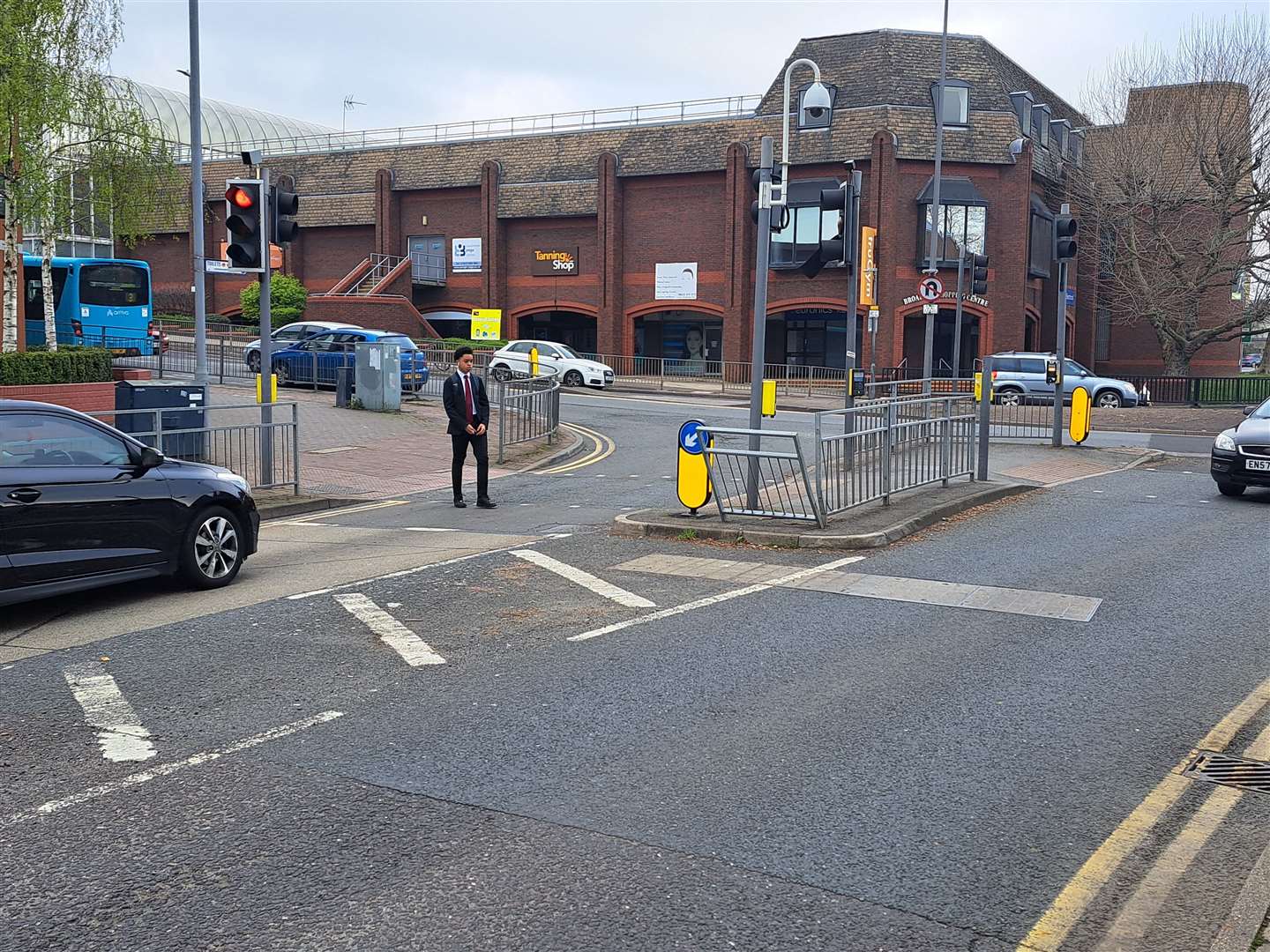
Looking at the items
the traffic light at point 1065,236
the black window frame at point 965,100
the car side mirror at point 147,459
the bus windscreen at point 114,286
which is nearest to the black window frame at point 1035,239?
the black window frame at point 965,100

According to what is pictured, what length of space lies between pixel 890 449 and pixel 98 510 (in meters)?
8.02

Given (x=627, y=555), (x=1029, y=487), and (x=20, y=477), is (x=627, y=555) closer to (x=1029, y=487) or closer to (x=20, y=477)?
(x=20, y=477)

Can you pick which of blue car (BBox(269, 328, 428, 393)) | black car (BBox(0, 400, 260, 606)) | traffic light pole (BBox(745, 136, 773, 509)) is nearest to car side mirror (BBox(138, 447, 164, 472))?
black car (BBox(0, 400, 260, 606))

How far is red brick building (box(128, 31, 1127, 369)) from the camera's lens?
4419cm

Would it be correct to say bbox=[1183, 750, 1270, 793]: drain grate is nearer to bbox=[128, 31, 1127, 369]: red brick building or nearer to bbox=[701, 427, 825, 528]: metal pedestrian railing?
bbox=[701, 427, 825, 528]: metal pedestrian railing

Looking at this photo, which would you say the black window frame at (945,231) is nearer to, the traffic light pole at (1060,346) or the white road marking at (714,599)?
the traffic light pole at (1060,346)

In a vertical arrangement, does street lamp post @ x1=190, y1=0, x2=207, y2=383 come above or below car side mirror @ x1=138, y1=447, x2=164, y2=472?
above

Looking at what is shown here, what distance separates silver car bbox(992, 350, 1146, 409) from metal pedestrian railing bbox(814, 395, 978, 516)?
1991cm

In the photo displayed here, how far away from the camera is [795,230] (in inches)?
1737

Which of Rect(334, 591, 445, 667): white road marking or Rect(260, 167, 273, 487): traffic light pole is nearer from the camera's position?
Rect(334, 591, 445, 667): white road marking

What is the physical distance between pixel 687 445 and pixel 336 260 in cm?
4713

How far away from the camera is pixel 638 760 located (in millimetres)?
5715

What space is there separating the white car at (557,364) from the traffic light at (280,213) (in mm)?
23712

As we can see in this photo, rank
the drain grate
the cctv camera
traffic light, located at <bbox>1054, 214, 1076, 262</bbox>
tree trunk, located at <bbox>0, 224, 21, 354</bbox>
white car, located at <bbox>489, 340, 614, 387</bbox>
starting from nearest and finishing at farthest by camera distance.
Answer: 1. the drain grate
2. the cctv camera
3. traffic light, located at <bbox>1054, 214, 1076, 262</bbox>
4. tree trunk, located at <bbox>0, 224, 21, 354</bbox>
5. white car, located at <bbox>489, 340, 614, 387</bbox>
